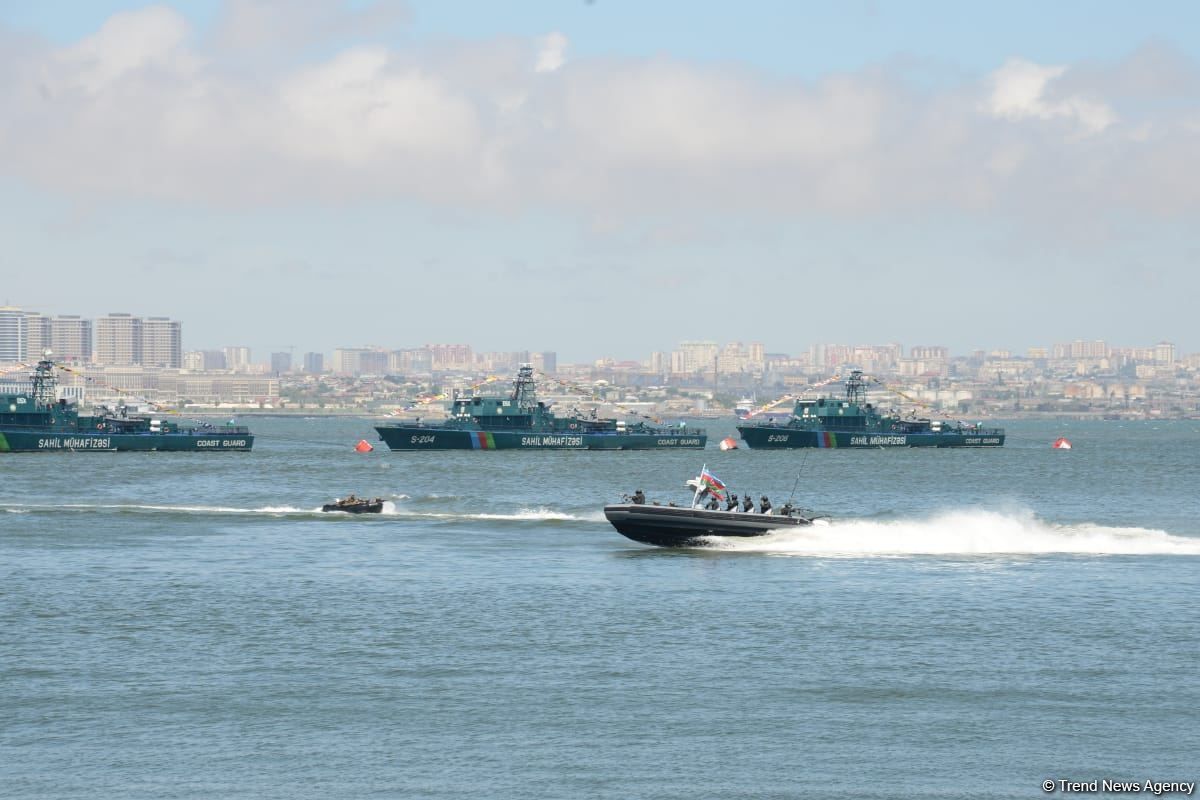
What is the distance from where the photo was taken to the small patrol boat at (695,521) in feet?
196

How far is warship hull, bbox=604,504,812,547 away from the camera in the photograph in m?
59.8

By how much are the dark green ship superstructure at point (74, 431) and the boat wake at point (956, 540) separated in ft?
344

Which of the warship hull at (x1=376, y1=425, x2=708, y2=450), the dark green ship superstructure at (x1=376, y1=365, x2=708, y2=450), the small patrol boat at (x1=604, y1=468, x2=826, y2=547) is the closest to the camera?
the small patrol boat at (x1=604, y1=468, x2=826, y2=547)

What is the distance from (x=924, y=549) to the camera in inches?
2440

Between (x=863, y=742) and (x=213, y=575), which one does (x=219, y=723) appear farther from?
(x=213, y=575)

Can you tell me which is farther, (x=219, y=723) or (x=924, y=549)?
(x=924, y=549)

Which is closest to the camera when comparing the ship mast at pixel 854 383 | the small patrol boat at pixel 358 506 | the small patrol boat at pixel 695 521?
the small patrol boat at pixel 695 521

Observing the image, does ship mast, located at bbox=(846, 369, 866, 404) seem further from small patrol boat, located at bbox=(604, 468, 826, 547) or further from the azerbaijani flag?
the azerbaijani flag

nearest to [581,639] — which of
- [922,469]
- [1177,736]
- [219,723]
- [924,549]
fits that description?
[219,723]

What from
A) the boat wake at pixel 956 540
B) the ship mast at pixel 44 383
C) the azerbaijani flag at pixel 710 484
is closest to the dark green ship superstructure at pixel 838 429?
the ship mast at pixel 44 383

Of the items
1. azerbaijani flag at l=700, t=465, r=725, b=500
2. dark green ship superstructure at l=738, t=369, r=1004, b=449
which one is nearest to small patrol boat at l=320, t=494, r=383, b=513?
azerbaijani flag at l=700, t=465, r=725, b=500

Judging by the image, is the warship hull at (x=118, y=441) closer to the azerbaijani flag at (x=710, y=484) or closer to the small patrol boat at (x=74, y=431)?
the small patrol boat at (x=74, y=431)

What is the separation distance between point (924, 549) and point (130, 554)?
30.4m

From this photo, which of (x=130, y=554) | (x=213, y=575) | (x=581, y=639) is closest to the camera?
(x=581, y=639)
